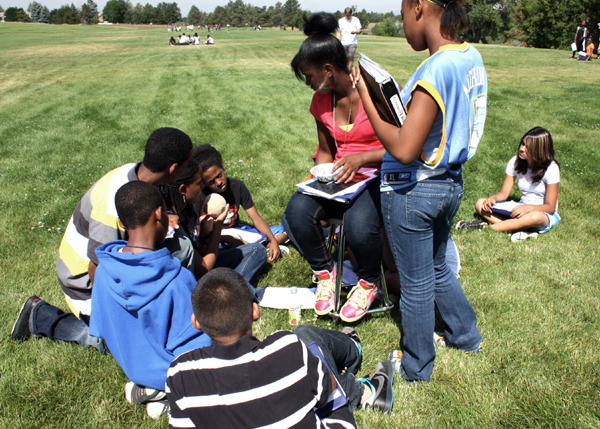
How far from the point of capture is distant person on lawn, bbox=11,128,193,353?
246 centimetres

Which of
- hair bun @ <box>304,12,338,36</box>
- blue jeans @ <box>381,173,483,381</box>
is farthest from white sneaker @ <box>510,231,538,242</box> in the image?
hair bun @ <box>304,12,338,36</box>

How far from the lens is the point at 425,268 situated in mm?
2188

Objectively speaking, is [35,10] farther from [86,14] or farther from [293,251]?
[293,251]

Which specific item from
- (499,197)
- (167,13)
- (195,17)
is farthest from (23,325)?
(195,17)

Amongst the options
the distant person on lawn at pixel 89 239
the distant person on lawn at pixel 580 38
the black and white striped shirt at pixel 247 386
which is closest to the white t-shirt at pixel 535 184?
the distant person on lawn at pixel 89 239

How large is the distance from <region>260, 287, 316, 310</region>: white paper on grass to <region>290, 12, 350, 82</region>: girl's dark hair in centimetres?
177

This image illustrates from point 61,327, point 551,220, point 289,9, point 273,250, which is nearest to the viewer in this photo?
point 61,327

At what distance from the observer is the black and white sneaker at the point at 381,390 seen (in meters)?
2.26

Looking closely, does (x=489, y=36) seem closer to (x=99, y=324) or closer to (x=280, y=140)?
(x=280, y=140)

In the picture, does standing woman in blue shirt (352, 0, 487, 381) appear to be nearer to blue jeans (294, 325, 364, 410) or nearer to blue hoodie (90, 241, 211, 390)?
blue jeans (294, 325, 364, 410)

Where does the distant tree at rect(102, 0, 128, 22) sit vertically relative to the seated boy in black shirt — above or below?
above

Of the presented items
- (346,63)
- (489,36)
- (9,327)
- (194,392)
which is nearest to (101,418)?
(194,392)

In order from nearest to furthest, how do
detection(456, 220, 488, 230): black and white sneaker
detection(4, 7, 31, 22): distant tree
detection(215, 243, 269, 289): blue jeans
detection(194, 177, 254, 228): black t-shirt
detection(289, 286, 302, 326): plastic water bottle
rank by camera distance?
detection(289, 286, 302, 326): plastic water bottle < detection(215, 243, 269, 289): blue jeans < detection(194, 177, 254, 228): black t-shirt < detection(456, 220, 488, 230): black and white sneaker < detection(4, 7, 31, 22): distant tree

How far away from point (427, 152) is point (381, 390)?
54.7 inches
